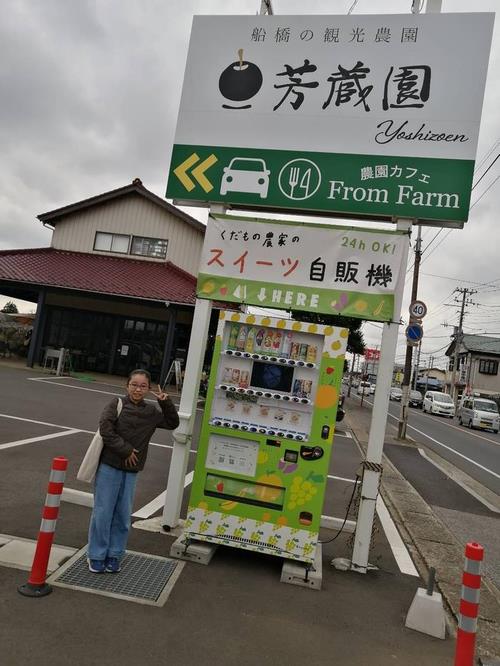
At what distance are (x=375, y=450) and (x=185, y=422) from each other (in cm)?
196

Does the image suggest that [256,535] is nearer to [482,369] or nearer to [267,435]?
[267,435]

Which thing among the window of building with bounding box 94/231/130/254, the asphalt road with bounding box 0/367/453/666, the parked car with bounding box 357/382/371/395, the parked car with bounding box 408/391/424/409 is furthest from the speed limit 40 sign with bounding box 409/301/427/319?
the parked car with bounding box 408/391/424/409

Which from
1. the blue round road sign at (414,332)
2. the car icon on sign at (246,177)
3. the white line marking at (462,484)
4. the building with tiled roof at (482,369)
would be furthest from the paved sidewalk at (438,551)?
the building with tiled roof at (482,369)

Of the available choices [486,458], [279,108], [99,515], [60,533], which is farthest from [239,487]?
[486,458]

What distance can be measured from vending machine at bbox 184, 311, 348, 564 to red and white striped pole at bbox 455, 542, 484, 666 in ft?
5.29

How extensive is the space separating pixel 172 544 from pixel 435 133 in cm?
484

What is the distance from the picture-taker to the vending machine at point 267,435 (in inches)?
179

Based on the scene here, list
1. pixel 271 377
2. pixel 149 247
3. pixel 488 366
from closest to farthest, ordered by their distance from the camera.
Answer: pixel 271 377, pixel 149 247, pixel 488 366

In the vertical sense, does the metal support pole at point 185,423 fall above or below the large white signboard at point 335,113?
below

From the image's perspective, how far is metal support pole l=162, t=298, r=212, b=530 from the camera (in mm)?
5152

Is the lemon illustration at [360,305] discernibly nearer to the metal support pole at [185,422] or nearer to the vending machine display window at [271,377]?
the vending machine display window at [271,377]

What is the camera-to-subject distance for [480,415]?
91.1 ft

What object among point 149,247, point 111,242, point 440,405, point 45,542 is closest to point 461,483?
point 45,542

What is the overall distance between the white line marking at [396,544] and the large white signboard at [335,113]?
143 inches
